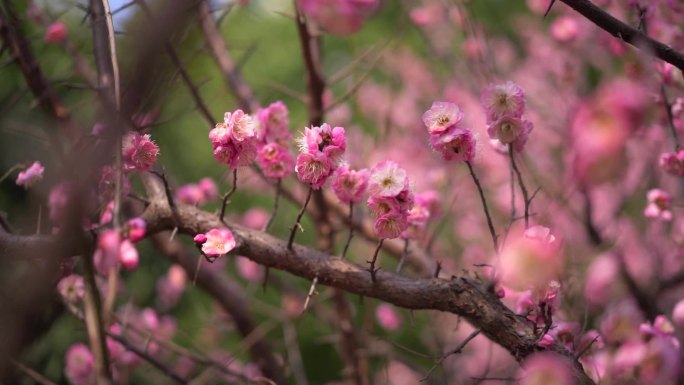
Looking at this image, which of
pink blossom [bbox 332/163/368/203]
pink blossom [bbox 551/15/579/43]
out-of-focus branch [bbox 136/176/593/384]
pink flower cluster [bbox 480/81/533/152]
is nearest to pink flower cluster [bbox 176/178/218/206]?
out-of-focus branch [bbox 136/176/593/384]

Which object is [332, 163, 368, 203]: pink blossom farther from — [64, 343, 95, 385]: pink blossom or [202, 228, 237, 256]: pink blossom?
[64, 343, 95, 385]: pink blossom

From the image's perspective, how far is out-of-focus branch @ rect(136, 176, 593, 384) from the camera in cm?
155

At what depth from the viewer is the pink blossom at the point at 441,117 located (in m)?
1.52

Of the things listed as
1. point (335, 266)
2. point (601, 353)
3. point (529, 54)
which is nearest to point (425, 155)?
point (529, 54)

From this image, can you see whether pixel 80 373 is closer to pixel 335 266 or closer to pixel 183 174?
pixel 335 266

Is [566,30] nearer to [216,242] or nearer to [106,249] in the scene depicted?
[216,242]

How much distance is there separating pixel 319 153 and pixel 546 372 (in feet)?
2.08

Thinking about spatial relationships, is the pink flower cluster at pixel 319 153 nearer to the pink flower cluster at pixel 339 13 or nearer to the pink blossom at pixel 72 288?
the pink blossom at pixel 72 288

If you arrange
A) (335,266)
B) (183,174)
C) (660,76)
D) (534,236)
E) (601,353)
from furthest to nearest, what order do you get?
(183,174)
(601,353)
(660,76)
(335,266)
(534,236)

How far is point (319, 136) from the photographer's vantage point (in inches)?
59.1

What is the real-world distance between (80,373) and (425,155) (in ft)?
9.33

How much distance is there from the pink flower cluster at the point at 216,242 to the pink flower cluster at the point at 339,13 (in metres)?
1.10

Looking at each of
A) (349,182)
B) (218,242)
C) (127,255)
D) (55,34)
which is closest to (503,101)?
(349,182)

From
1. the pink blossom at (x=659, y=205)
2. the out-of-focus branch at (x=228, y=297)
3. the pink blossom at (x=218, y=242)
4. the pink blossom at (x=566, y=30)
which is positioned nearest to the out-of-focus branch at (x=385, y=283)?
the pink blossom at (x=218, y=242)
